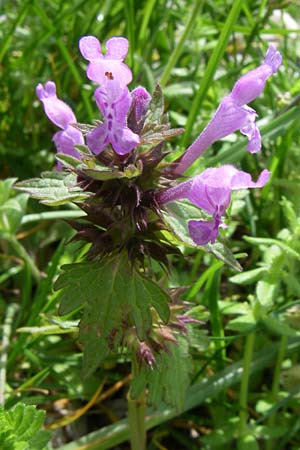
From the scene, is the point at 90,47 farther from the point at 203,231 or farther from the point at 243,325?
the point at 243,325

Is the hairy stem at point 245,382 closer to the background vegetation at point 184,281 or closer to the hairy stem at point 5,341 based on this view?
the background vegetation at point 184,281

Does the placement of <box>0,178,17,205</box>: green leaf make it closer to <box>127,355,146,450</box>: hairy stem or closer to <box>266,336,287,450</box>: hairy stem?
<box>127,355,146,450</box>: hairy stem

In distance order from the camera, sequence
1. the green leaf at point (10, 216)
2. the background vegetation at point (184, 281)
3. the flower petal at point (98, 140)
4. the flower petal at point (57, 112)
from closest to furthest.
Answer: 1. the flower petal at point (98, 140)
2. the flower petal at point (57, 112)
3. the background vegetation at point (184, 281)
4. the green leaf at point (10, 216)

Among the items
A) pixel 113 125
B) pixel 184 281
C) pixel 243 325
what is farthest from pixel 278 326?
pixel 113 125

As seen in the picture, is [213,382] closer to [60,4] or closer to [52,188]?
[52,188]

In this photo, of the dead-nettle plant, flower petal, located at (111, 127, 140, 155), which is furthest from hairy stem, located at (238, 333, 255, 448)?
flower petal, located at (111, 127, 140, 155)

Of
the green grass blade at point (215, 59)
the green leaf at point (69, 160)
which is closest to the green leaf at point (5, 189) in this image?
the green grass blade at point (215, 59)
